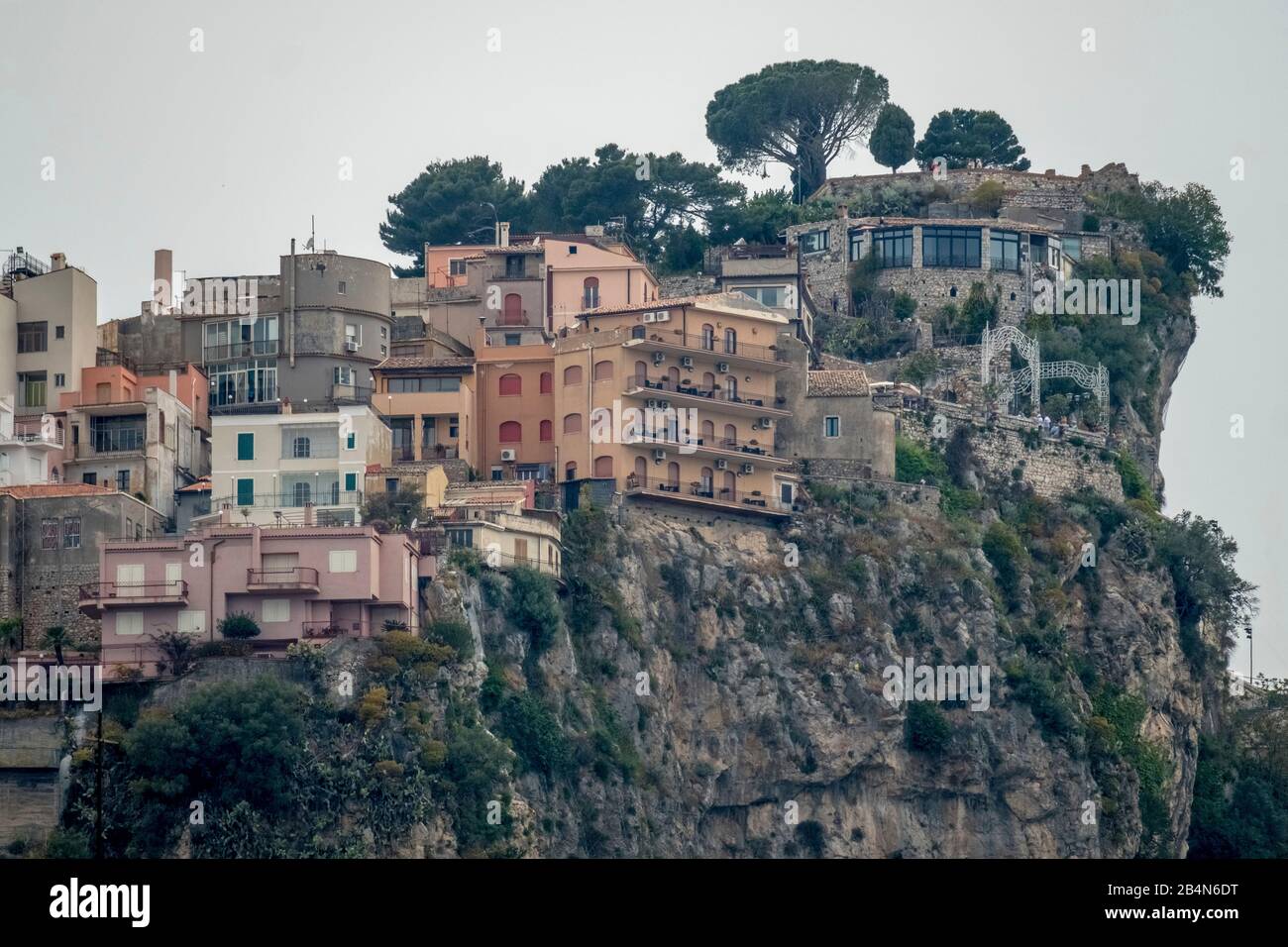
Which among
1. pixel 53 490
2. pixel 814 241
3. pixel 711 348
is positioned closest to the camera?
pixel 53 490

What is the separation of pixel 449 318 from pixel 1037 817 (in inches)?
1084

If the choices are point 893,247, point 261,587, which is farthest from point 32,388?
point 893,247

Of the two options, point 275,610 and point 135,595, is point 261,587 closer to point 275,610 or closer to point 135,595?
point 275,610

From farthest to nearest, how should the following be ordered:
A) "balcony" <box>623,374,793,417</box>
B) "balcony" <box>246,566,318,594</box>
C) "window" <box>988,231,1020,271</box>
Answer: "window" <box>988,231,1020,271</box> → "balcony" <box>623,374,793,417</box> → "balcony" <box>246,566,318,594</box>

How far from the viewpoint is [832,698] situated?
74438mm

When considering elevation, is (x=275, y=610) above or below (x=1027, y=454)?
below

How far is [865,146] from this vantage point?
111 meters

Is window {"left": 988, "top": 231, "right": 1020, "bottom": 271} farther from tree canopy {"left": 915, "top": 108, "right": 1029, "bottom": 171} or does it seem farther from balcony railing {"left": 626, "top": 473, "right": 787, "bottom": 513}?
balcony railing {"left": 626, "top": 473, "right": 787, "bottom": 513}

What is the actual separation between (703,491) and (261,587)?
17032mm

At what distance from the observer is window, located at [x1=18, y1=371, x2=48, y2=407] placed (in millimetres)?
79562

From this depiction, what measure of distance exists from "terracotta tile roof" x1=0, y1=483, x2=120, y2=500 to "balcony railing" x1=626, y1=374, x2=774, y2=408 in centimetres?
1650

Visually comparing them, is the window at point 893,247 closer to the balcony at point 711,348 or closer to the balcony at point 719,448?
the balcony at point 711,348

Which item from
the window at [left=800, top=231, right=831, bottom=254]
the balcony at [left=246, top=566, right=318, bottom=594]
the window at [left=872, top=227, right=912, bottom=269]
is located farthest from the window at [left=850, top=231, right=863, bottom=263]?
the balcony at [left=246, top=566, right=318, bottom=594]
